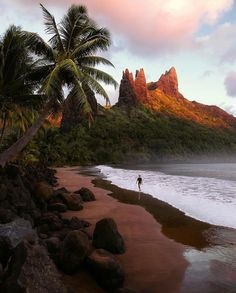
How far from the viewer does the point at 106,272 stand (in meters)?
7.98

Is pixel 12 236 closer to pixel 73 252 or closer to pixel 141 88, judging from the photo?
pixel 73 252

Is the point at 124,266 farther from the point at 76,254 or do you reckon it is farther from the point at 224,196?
the point at 224,196

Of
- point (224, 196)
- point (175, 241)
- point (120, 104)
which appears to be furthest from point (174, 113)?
point (175, 241)

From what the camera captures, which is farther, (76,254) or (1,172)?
(1,172)

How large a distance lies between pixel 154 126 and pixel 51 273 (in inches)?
5051

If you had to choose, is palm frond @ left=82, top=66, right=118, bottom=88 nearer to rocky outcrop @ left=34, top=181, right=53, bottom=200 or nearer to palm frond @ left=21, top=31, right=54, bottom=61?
palm frond @ left=21, top=31, right=54, bottom=61

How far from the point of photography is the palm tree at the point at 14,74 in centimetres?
1878

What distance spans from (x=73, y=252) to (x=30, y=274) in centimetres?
215

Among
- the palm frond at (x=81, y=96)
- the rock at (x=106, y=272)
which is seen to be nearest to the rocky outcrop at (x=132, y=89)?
the palm frond at (x=81, y=96)

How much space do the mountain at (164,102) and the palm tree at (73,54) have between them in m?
131

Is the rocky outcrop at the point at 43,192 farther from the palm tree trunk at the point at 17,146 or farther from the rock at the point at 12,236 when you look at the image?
the rock at the point at 12,236

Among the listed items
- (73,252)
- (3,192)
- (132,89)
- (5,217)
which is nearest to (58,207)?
(3,192)

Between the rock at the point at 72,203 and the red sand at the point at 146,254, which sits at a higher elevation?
the rock at the point at 72,203

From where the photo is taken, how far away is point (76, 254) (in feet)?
27.8
